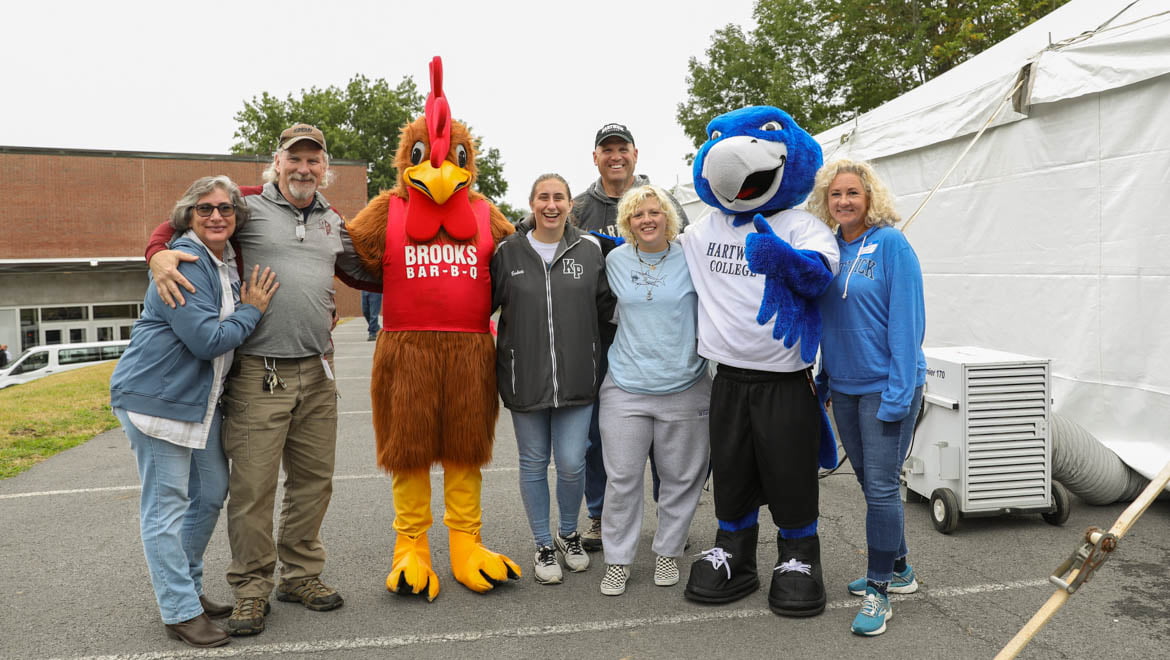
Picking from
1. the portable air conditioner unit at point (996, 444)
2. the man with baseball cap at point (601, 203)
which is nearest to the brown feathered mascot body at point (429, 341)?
the man with baseball cap at point (601, 203)

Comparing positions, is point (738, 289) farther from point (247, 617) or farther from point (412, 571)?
point (247, 617)

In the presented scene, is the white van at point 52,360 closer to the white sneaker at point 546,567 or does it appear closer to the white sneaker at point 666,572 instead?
the white sneaker at point 546,567

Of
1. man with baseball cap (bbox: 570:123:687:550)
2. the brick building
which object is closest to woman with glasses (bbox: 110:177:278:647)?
man with baseball cap (bbox: 570:123:687:550)

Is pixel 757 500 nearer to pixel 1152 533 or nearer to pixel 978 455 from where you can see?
pixel 978 455

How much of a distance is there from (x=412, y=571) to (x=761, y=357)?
1.82 meters

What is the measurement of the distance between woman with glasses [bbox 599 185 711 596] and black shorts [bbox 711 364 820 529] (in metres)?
0.15

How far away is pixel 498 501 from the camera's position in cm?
531

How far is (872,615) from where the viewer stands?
10.4 feet

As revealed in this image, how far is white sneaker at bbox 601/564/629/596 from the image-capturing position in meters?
3.66

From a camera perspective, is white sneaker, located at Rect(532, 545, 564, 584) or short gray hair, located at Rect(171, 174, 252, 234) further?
white sneaker, located at Rect(532, 545, 564, 584)

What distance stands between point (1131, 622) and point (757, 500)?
1.50 meters

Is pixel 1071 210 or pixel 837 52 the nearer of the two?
pixel 1071 210

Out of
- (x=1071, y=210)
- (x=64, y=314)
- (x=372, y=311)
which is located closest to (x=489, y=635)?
(x=1071, y=210)

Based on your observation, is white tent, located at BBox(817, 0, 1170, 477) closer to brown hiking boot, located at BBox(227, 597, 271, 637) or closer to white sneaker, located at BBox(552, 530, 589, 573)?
white sneaker, located at BBox(552, 530, 589, 573)
